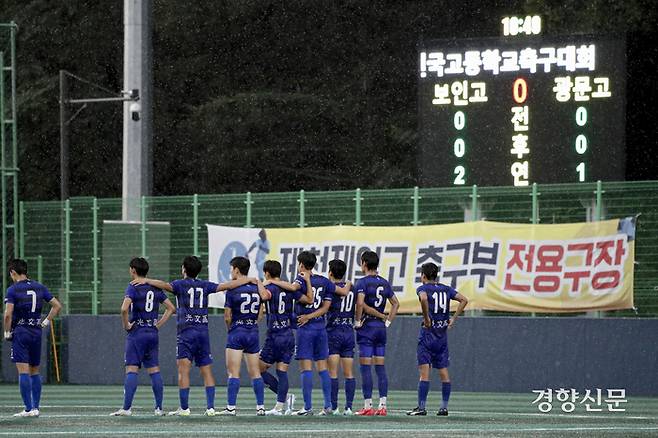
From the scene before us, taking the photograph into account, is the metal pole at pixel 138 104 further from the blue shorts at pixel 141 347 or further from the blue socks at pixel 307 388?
the blue socks at pixel 307 388

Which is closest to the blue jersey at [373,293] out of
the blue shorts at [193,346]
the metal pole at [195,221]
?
the blue shorts at [193,346]

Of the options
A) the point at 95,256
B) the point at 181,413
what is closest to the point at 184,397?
the point at 181,413

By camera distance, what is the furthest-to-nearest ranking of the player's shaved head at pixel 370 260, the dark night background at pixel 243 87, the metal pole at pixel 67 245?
the dark night background at pixel 243 87, the metal pole at pixel 67 245, the player's shaved head at pixel 370 260

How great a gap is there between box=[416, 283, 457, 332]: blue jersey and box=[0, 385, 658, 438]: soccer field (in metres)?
1.13

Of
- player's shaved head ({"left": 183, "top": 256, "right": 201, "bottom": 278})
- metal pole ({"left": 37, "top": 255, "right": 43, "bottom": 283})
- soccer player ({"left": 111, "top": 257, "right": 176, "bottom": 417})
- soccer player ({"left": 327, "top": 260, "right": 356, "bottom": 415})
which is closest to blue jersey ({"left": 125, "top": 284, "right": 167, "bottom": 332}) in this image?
soccer player ({"left": 111, "top": 257, "right": 176, "bottom": 417})

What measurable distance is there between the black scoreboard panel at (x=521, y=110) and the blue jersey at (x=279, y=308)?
577cm

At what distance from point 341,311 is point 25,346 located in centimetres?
388

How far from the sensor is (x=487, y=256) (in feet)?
86.0

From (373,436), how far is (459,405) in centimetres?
619

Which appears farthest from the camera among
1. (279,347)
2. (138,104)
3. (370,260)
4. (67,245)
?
(138,104)

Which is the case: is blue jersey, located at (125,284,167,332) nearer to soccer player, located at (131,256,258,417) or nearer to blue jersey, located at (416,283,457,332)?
soccer player, located at (131,256,258,417)

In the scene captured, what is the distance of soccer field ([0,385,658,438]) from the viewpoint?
17938mm

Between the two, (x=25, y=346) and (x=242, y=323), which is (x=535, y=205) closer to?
(x=242, y=323)

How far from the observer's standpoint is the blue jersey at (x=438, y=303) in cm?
2072
